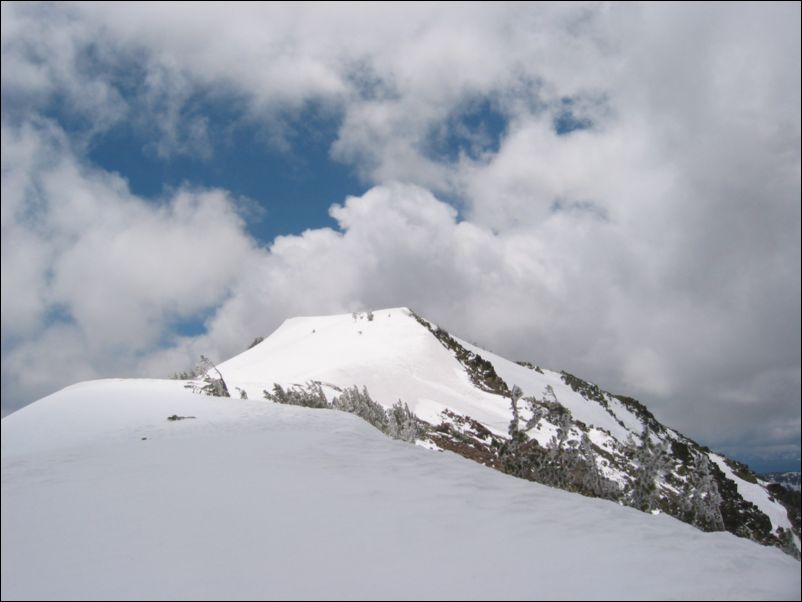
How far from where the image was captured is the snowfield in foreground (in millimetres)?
5766

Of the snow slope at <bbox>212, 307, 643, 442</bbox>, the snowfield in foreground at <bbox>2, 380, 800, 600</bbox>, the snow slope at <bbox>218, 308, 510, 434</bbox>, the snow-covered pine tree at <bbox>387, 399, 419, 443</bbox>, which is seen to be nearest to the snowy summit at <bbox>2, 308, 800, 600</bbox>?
the snowfield in foreground at <bbox>2, 380, 800, 600</bbox>

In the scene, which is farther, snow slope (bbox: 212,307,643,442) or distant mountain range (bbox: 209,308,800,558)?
snow slope (bbox: 212,307,643,442)

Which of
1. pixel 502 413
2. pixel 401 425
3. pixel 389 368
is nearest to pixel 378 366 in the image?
pixel 389 368

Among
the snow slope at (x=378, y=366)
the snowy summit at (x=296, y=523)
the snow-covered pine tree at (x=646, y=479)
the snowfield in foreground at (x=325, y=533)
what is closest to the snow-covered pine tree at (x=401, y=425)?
the snow slope at (x=378, y=366)

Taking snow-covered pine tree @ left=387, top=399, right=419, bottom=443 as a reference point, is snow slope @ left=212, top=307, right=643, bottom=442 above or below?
above

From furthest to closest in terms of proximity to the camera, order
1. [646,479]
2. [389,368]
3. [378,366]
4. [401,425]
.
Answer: [389,368] → [378,366] → [401,425] → [646,479]

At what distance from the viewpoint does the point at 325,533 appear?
6.82m

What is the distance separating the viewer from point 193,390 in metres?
17.9

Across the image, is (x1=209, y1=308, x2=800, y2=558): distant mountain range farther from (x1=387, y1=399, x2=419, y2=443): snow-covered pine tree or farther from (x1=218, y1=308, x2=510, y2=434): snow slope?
(x1=387, y1=399, x2=419, y2=443): snow-covered pine tree

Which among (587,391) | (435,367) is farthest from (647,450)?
(587,391)

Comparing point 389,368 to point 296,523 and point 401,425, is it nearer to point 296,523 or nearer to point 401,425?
point 401,425

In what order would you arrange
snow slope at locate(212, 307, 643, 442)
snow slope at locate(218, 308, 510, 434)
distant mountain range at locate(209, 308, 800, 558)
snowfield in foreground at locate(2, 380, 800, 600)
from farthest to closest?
snow slope at locate(212, 307, 643, 442) → snow slope at locate(218, 308, 510, 434) → distant mountain range at locate(209, 308, 800, 558) → snowfield in foreground at locate(2, 380, 800, 600)

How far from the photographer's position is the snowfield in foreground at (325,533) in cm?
577

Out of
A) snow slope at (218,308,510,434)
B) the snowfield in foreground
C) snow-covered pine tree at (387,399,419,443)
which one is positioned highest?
snow slope at (218,308,510,434)
